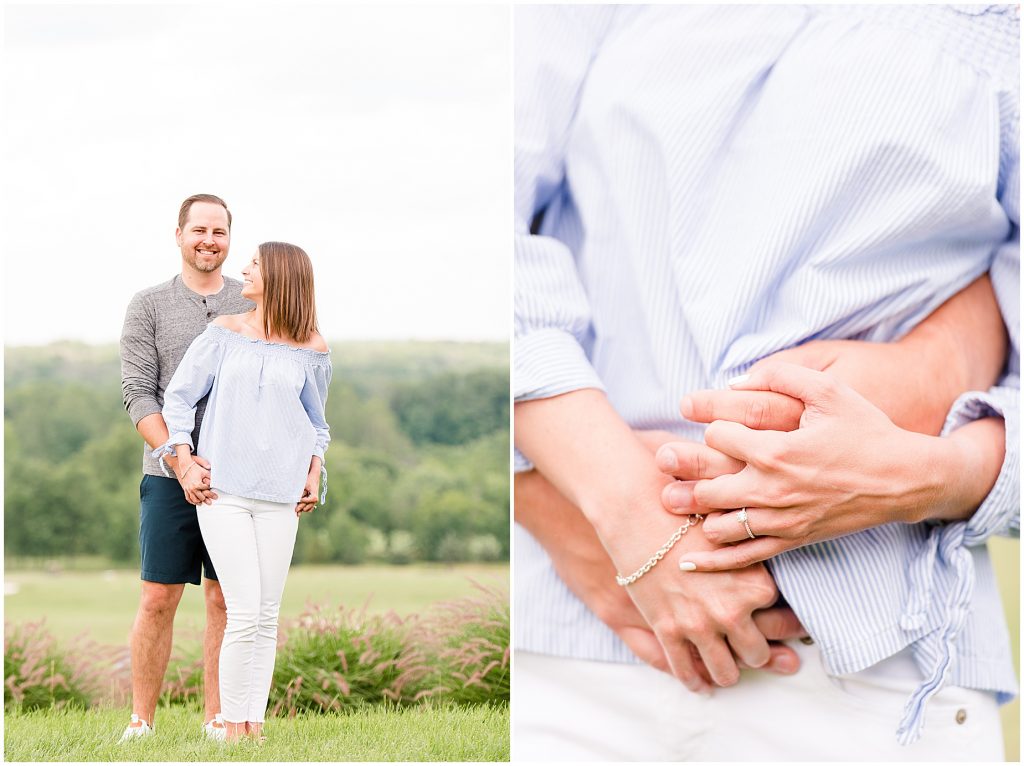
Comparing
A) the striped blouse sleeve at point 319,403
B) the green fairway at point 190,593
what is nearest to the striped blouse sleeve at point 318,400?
the striped blouse sleeve at point 319,403

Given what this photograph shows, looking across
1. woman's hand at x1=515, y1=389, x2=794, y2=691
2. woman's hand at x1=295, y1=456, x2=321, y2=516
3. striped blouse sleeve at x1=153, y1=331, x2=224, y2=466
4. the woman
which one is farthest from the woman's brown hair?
woman's hand at x1=515, y1=389, x2=794, y2=691

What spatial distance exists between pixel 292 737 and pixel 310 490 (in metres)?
0.46

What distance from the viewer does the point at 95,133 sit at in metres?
1.74

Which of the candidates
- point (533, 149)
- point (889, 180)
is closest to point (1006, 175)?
point (889, 180)

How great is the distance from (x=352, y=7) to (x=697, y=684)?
144 cm

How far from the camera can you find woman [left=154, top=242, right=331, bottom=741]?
151 centimetres

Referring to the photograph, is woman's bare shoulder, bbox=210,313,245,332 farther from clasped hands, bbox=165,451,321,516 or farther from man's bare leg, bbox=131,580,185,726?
man's bare leg, bbox=131,580,185,726

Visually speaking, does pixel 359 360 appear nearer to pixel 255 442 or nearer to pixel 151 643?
pixel 255 442

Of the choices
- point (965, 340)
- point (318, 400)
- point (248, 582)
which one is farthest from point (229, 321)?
point (965, 340)

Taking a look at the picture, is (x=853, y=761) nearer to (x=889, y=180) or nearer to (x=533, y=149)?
(x=889, y=180)

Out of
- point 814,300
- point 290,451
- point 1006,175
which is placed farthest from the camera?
point 290,451

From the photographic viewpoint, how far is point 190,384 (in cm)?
151

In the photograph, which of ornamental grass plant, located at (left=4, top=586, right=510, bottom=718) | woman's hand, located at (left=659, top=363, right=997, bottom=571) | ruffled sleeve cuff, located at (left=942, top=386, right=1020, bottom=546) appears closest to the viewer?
woman's hand, located at (left=659, top=363, right=997, bottom=571)

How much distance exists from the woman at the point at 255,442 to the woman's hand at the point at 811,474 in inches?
27.1
